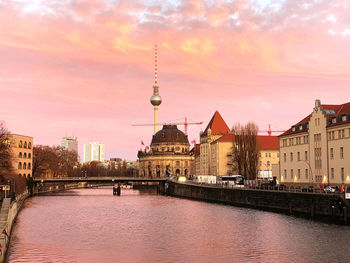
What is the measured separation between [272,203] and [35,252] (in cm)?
4560

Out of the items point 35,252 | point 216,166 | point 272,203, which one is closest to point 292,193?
point 272,203

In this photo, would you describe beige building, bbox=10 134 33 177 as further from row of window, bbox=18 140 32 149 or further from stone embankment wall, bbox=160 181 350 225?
stone embankment wall, bbox=160 181 350 225

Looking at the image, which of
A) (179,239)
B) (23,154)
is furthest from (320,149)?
(23,154)

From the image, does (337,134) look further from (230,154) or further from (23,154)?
(23,154)

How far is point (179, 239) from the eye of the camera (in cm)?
5309

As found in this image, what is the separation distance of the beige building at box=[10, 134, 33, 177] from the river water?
259 feet

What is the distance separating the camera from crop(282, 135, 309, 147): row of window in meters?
99.5

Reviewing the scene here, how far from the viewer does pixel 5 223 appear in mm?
46219

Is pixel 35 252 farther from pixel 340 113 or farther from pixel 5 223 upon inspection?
pixel 340 113

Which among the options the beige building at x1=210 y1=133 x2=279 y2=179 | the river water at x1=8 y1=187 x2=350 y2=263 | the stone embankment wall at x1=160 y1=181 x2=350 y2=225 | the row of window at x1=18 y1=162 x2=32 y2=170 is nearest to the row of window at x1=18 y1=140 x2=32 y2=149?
the row of window at x1=18 y1=162 x2=32 y2=170

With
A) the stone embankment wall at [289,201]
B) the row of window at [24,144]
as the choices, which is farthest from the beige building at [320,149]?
the row of window at [24,144]

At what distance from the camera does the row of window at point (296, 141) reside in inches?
3917

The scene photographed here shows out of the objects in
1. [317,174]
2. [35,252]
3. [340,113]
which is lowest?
[35,252]

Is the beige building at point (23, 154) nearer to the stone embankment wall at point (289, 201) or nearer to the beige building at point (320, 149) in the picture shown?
the stone embankment wall at point (289, 201)
